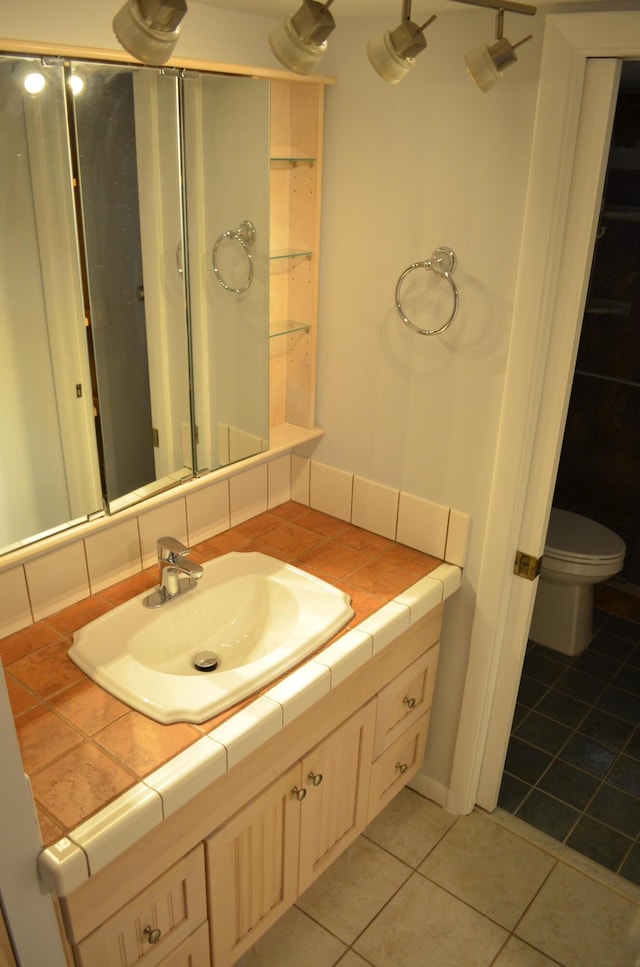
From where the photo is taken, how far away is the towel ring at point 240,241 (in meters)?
1.76

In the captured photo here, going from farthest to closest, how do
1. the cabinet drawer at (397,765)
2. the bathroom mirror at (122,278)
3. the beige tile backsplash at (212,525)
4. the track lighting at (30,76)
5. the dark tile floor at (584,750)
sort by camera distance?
the dark tile floor at (584,750)
the cabinet drawer at (397,765)
the beige tile backsplash at (212,525)
the bathroom mirror at (122,278)
the track lighting at (30,76)

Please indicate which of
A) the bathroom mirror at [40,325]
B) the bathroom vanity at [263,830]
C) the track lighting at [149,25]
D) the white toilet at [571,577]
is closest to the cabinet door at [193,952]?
the bathroom vanity at [263,830]

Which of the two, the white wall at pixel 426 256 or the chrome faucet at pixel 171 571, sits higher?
the white wall at pixel 426 256

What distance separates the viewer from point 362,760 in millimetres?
1890

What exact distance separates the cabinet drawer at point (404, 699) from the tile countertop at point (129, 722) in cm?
21

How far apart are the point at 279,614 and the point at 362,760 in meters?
0.43

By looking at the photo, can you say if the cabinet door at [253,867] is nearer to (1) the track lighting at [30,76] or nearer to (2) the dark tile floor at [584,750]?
(2) the dark tile floor at [584,750]

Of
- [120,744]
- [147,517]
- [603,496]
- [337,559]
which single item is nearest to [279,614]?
[337,559]

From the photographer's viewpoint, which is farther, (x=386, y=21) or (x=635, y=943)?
(x=635, y=943)

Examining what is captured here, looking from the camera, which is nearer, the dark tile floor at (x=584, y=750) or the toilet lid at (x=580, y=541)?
the dark tile floor at (x=584, y=750)

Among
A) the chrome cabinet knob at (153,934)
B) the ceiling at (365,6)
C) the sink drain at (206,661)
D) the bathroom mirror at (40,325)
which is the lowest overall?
the chrome cabinet knob at (153,934)

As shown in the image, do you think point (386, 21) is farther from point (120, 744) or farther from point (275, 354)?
point (120, 744)

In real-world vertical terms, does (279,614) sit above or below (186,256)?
below

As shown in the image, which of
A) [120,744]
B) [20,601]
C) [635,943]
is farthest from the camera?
[635,943]
